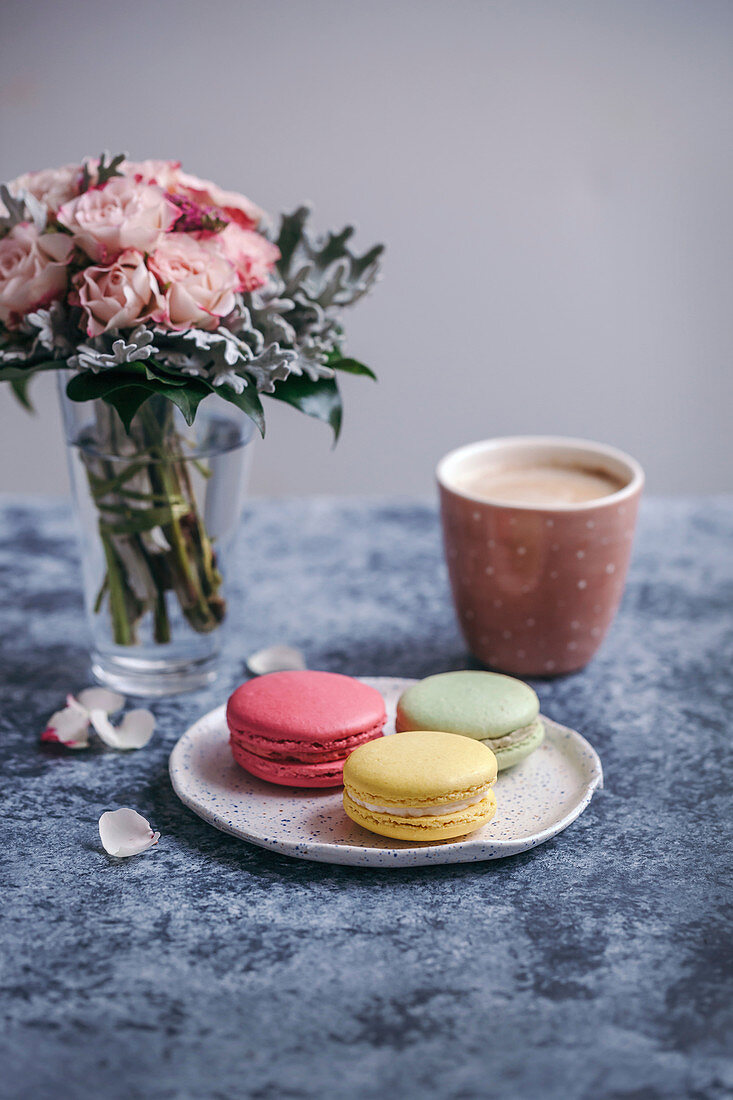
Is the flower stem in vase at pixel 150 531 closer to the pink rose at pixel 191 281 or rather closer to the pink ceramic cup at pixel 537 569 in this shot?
the pink rose at pixel 191 281

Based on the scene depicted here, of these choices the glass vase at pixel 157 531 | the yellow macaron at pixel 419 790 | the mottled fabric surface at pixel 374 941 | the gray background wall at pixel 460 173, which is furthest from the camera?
the gray background wall at pixel 460 173

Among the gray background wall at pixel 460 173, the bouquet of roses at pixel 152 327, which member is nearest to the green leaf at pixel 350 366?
the bouquet of roses at pixel 152 327

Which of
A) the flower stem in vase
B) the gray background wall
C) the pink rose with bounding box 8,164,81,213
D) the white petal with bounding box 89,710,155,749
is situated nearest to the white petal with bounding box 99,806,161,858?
the white petal with bounding box 89,710,155,749

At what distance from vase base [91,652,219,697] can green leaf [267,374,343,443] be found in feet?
0.80

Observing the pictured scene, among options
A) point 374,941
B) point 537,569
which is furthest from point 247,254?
point 374,941

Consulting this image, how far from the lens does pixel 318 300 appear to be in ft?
2.74

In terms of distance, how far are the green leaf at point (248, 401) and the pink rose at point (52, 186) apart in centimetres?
19

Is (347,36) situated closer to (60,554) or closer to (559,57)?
(559,57)

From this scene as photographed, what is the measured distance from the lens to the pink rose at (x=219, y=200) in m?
0.77

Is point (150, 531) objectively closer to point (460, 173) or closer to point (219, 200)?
point (219, 200)

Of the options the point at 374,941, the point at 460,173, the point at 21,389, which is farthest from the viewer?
the point at 460,173

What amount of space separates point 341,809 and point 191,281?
1.24 ft

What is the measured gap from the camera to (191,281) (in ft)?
2.34

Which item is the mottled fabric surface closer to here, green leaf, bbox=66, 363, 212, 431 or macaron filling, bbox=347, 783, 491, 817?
macaron filling, bbox=347, 783, 491, 817
